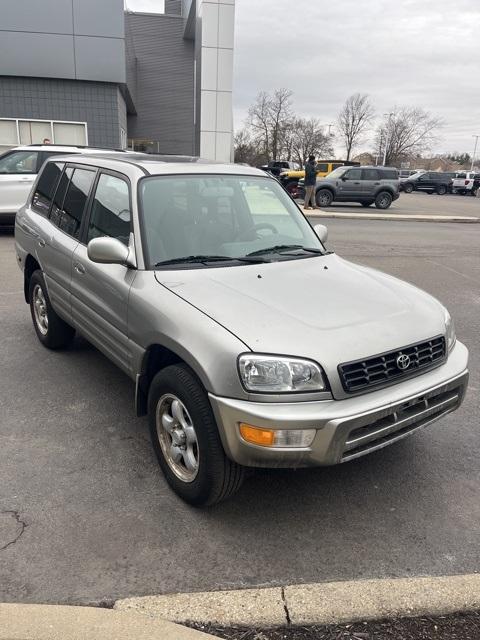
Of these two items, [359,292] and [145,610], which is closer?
[145,610]

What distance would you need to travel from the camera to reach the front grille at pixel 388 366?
2.61 metres

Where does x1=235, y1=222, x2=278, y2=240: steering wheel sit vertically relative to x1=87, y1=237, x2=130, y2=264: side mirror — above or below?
above

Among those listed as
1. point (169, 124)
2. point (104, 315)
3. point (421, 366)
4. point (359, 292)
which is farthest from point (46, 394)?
point (169, 124)

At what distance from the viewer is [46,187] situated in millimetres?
5152

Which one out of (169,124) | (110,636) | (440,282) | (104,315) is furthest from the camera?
(169,124)

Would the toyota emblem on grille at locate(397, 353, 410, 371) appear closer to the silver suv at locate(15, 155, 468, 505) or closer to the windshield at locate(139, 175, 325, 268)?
the silver suv at locate(15, 155, 468, 505)

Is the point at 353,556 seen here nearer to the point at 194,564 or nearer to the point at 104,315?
the point at 194,564

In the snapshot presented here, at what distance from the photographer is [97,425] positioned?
151 inches

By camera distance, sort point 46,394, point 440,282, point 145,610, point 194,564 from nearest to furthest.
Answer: point 145,610 < point 194,564 < point 46,394 < point 440,282

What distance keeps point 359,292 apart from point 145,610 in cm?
206

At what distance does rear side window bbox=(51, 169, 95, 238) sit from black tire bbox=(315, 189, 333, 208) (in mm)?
18622

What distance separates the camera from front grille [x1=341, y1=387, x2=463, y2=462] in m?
2.62

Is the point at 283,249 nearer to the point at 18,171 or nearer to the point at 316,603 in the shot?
the point at 316,603

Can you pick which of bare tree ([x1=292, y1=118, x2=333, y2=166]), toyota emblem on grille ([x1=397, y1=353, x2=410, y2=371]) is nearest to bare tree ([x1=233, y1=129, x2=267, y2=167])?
bare tree ([x1=292, y1=118, x2=333, y2=166])
